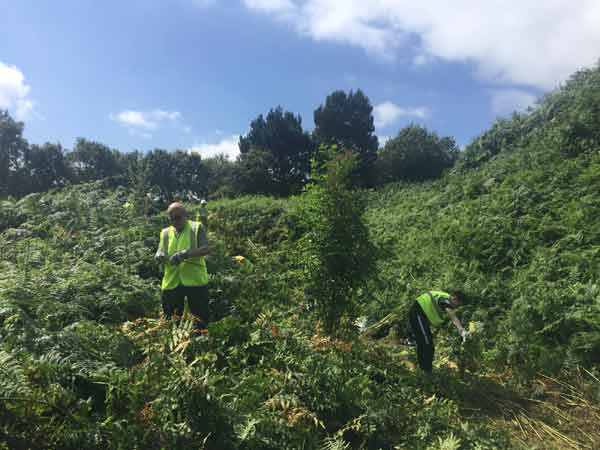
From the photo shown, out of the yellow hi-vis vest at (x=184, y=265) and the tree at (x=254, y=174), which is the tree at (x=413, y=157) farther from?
the yellow hi-vis vest at (x=184, y=265)

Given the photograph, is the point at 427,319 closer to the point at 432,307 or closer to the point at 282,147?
the point at 432,307

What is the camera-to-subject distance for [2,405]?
2.92 metres

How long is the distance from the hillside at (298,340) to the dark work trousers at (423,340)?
0.34 meters

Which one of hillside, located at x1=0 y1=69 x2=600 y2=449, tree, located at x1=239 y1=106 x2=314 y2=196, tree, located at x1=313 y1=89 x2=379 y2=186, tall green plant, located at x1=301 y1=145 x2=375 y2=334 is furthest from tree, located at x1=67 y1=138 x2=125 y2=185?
tall green plant, located at x1=301 y1=145 x2=375 y2=334

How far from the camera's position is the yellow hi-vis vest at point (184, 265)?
547cm

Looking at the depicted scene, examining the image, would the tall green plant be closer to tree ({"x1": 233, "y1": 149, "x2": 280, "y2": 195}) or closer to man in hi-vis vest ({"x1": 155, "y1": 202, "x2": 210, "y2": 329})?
man in hi-vis vest ({"x1": 155, "y1": 202, "x2": 210, "y2": 329})

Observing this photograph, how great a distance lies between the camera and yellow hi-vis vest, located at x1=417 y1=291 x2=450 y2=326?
686 centimetres

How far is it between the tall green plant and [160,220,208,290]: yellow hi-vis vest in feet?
6.41

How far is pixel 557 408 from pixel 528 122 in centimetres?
2018

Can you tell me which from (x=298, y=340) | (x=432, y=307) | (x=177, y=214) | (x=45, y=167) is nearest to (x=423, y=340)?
(x=432, y=307)

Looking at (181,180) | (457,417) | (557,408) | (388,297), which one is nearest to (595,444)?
(557,408)

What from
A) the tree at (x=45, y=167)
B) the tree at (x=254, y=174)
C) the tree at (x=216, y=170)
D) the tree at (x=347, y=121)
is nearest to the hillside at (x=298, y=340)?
the tree at (x=254, y=174)

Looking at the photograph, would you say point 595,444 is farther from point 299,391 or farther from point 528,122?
point 528,122

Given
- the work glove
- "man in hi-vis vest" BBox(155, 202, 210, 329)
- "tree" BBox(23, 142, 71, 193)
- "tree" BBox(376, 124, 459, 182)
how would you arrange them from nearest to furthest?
1. the work glove
2. "man in hi-vis vest" BBox(155, 202, 210, 329)
3. "tree" BBox(376, 124, 459, 182)
4. "tree" BBox(23, 142, 71, 193)
